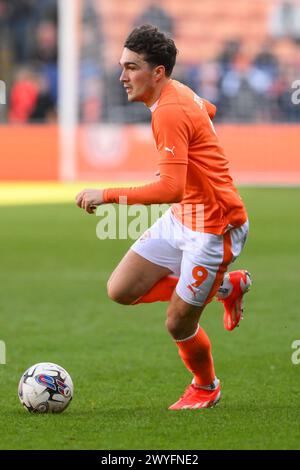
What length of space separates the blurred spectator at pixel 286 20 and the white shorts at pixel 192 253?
25622 mm

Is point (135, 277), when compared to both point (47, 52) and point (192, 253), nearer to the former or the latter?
point (192, 253)

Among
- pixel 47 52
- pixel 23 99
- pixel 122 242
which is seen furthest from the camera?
pixel 47 52

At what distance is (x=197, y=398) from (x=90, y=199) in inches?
53.9

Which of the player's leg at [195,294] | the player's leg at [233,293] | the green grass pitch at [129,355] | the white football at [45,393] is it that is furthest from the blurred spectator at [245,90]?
the white football at [45,393]

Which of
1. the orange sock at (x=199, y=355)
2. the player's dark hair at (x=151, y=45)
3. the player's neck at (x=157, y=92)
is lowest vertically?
the orange sock at (x=199, y=355)

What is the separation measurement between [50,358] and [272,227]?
31.7ft

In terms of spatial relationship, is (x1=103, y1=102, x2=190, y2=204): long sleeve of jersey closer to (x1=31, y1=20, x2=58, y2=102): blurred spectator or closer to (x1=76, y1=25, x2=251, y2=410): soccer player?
(x1=76, y1=25, x2=251, y2=410): soccer player

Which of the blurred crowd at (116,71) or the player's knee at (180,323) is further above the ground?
the player's knee at (180,323)

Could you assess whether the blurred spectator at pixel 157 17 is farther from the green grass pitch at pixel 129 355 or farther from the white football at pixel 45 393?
the white football at pixel 45 393

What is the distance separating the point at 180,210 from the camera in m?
6.13

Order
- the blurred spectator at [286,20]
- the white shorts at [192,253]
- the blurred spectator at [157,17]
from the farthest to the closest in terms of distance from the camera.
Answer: the blurred spectator at [286,20] < the blurred spectator at [157,17] < the white shorts at [192,253]

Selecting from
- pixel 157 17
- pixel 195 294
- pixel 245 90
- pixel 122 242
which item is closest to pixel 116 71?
pixel 157 17

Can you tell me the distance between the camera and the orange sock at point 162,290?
20.3ft
